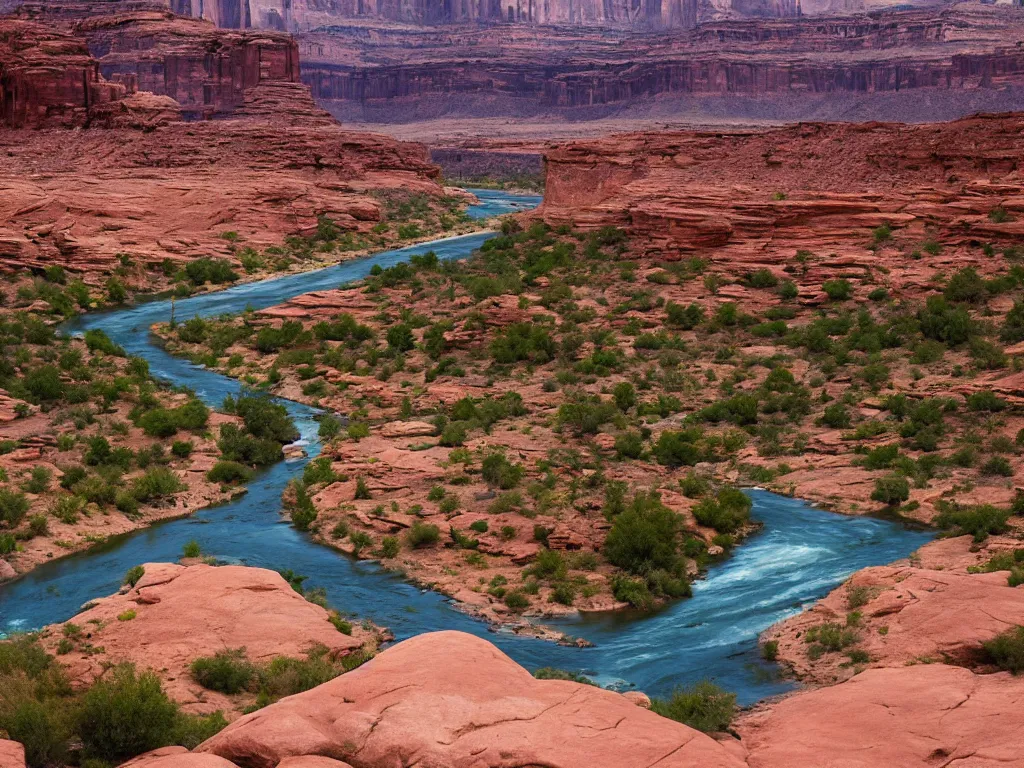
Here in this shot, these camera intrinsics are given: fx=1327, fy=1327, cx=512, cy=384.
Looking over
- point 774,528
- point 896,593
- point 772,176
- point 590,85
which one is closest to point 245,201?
point 772,176

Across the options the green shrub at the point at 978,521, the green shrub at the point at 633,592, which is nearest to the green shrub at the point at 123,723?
the green shrub at the point at 633,592

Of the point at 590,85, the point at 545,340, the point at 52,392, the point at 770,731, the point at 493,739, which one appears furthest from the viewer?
the point at 590,85

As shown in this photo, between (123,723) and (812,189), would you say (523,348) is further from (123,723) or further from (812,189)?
(123,723)

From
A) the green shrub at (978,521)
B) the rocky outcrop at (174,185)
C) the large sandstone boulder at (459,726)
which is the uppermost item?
the rocky outcrop at (174,185)

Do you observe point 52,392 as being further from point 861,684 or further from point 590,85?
point 590,85

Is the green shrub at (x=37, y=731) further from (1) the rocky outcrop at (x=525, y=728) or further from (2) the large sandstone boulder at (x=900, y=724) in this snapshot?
(2) the large sandstone boulder at (x=900, y=724)

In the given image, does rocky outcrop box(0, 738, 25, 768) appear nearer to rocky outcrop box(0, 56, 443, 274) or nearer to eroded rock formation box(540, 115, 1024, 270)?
eroded rock formation box(540, 115, 1024, 270)
